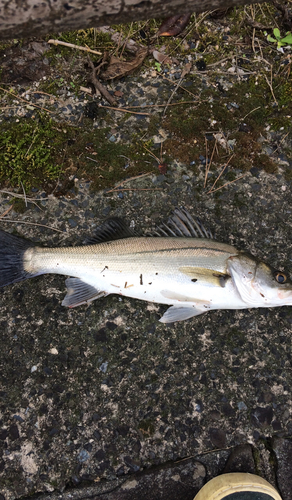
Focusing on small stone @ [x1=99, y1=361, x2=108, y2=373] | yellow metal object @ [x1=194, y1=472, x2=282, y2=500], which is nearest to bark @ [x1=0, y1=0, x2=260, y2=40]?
small stone @ [x1=99, y1=361, x2=108, y2=373]

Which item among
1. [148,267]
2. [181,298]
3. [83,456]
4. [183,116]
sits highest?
[183,116]

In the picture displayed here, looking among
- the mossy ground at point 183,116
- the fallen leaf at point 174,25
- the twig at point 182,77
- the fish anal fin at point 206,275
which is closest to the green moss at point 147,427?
the fish anal fin at point 206,275

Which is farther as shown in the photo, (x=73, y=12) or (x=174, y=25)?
(x=174, y=25)

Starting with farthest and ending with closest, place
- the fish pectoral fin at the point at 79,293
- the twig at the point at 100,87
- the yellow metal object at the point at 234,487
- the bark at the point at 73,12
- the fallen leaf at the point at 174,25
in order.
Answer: the fallen leaf at the point at 174,25
the twig at the point at 100,87
the fish pectoral fin at the point at 79,293
the yellow metal object at the point at 234,487
the bark at the point at 73,12

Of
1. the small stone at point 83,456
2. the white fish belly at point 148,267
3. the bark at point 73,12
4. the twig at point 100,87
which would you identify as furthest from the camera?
the twig at point 100,87

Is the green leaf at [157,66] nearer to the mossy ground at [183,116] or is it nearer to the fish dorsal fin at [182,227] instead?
the mossy ground at [183,116]

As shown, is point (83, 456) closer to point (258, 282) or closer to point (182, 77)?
point (258, 282)

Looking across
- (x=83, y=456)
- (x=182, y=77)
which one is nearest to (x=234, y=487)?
(x=83, y=456)
